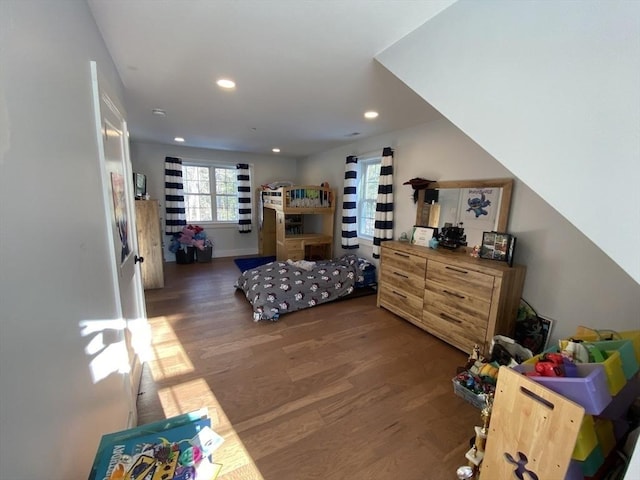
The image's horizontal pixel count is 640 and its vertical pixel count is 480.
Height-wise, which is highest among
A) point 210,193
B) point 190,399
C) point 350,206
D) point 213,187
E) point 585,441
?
point 213,187

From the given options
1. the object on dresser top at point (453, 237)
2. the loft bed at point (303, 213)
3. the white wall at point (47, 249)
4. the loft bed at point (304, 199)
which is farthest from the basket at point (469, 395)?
the loft bed at point (304, 199)

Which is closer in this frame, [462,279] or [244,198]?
[462,279]

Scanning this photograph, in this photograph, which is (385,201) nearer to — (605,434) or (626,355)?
(626,355)

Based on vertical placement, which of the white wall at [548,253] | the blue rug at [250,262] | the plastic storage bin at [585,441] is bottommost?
the blue rug at [250,262]

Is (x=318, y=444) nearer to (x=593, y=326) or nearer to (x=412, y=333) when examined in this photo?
(x=412, y=333)

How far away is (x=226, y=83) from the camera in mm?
2166

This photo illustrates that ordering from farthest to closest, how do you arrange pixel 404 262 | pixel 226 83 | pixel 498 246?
pixel 404 262
pixel 498 246
pixel 226 83

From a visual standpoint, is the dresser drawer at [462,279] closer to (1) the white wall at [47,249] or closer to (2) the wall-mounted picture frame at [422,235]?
(2) the wall-mounted picture frame at [422,235]

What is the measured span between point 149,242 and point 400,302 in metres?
3.63

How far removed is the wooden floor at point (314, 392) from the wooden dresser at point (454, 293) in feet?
0.60

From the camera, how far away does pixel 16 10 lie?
68 cm

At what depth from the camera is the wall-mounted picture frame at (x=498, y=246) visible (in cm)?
234

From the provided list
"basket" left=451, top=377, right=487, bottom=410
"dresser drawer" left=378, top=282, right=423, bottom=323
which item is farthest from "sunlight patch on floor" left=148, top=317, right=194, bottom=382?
"dresser drawer" left=378, top=282, right=423, bottom=323

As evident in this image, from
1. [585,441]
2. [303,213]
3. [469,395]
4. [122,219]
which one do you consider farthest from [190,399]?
[303,213]
